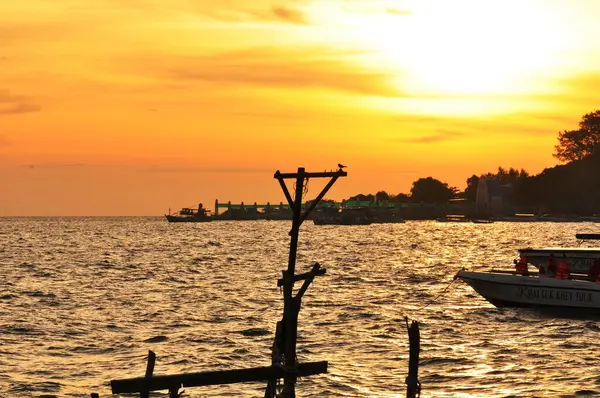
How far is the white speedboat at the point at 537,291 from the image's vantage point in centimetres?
4131

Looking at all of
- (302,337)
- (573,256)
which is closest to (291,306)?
(302,337)

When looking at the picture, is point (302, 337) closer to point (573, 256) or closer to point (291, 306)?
point (291, 306)

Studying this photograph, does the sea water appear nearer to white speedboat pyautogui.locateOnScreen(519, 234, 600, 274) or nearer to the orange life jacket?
the orange life jacket

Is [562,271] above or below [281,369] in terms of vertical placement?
above

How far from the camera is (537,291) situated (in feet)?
140

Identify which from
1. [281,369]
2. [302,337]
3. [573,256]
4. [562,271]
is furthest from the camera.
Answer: [573,256]

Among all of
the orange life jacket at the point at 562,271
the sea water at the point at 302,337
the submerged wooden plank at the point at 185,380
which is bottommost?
the sea water at the point at 302,337

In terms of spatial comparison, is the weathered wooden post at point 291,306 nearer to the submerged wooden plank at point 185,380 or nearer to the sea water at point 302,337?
the submerged wooden plank at point 185,380

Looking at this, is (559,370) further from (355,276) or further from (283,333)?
(355,276)

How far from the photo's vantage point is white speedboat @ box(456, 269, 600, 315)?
1626 inches

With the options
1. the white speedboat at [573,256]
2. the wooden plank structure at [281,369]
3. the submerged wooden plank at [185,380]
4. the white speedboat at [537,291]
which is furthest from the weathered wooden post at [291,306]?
the white speedboat at [573,256]

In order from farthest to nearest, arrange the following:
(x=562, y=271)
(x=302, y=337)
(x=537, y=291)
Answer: (x=537, y=291), (x=562, y=271), (x=302, y=337)

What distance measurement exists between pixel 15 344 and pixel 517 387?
18798mm

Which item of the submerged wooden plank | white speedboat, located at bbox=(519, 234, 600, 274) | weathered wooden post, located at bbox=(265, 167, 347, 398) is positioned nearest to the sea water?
white speedboat, located at bbox=(519, 234, 600, 274)
